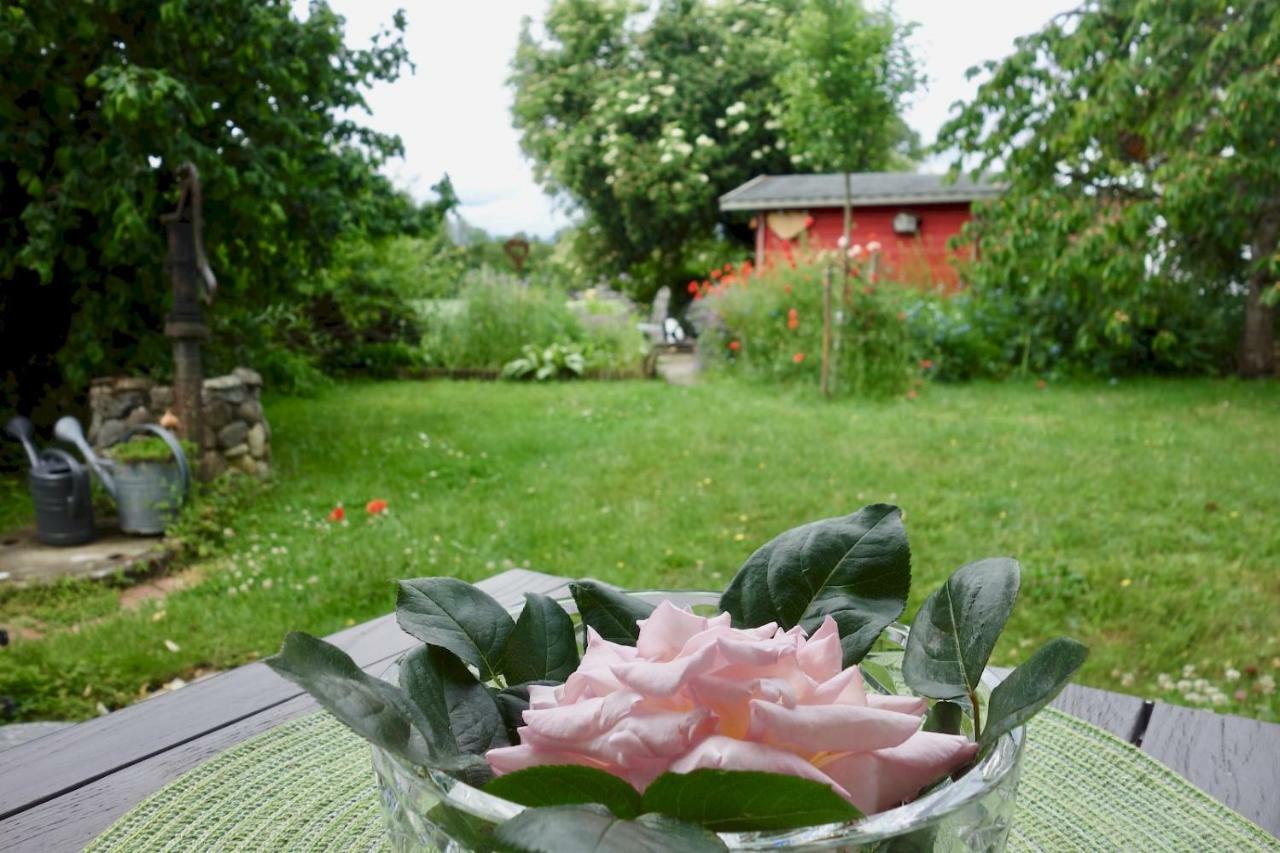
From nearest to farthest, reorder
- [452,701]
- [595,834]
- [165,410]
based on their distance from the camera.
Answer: [595,834], [452,701], [165,410]

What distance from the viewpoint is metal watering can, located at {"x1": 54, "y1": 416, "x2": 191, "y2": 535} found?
12.2ft

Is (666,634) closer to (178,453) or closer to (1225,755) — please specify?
(1225,755)

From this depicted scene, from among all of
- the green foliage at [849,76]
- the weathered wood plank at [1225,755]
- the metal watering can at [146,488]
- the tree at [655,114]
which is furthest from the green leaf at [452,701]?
the tree at [655,114]

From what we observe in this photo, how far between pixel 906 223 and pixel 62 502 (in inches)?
468

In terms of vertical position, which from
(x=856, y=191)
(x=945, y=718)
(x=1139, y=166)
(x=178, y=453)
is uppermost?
(x=856, y=191)

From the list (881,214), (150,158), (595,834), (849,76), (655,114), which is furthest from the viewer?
(655,114)

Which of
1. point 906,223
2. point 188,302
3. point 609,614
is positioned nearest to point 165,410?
point 188,302

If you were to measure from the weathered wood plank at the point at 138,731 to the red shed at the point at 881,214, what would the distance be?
12132mm

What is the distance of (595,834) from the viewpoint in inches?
11.0

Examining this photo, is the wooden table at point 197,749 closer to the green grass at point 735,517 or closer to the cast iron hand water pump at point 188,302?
the green grass at point 735,517

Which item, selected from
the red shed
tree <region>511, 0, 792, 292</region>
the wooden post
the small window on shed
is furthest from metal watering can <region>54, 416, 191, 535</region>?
tree <region>511, 0, 792, 292</region>

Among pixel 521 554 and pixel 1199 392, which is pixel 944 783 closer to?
pixel 521 554

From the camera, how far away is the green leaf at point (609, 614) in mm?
494

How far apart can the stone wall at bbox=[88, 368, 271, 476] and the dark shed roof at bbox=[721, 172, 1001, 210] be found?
10616 millimetres
